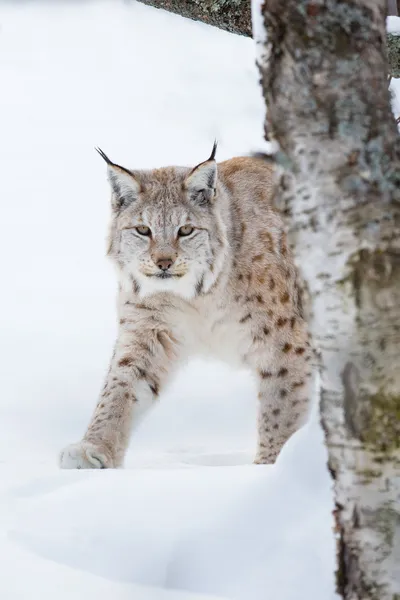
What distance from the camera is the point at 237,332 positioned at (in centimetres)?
418

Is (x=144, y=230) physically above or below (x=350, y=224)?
above

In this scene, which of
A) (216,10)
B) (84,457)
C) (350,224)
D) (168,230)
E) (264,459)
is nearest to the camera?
(350,224)

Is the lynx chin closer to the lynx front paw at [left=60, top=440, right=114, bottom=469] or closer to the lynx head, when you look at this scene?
the lynx head

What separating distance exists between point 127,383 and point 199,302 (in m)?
0.48

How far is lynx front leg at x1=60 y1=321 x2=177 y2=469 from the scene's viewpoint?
3922mm

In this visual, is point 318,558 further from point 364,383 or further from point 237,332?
point 237,332

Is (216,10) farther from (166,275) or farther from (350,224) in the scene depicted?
(350,224)

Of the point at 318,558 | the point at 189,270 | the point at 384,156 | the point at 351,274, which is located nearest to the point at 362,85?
the point at 384,156

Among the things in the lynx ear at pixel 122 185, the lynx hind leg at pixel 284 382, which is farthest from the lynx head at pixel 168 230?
the lynx hind leg at pixel 284 382

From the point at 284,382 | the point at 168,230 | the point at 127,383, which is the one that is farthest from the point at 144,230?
the point at 284,382

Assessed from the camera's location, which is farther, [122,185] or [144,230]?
[122,185]

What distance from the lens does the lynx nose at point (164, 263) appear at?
12.8 feet

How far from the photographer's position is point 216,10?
389 centimetres

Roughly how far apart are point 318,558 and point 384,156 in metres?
0.93
